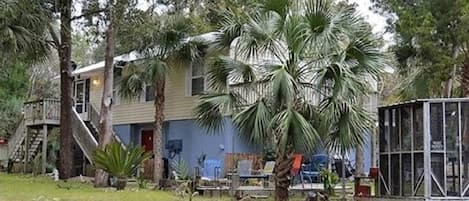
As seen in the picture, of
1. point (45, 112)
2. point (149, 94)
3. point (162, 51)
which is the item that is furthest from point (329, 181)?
point (45, 112)

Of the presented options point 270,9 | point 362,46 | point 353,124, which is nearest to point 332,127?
point 353,124

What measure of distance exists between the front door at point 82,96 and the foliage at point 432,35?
15239 millimetres

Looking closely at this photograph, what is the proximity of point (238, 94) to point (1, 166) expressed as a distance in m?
19.5

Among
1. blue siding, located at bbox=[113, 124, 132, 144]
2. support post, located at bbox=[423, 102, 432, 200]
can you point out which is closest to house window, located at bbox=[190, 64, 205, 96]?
blue siding, located at bbox=[113, 124, 132, 144]

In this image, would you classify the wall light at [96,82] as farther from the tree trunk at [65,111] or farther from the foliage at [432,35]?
the foliage at [432,35]

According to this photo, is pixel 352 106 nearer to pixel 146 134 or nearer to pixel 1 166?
pixel 146 134

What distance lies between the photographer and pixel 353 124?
13.1 m

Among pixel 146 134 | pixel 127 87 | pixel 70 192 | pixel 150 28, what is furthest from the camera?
pixel 146 134

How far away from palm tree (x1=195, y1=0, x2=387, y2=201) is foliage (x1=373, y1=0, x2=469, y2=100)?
2690 millimetres

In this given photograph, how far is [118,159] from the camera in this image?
17531 mm

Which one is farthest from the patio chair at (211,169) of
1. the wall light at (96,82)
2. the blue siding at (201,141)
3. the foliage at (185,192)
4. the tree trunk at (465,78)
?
the wall light at (96,82)

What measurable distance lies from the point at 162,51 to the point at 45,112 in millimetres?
7598

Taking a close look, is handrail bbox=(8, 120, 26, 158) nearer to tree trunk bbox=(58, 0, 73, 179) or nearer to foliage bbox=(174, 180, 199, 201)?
tree trunk bbox=(58, 0, 73, 179)

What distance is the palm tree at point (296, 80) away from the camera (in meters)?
13.0
